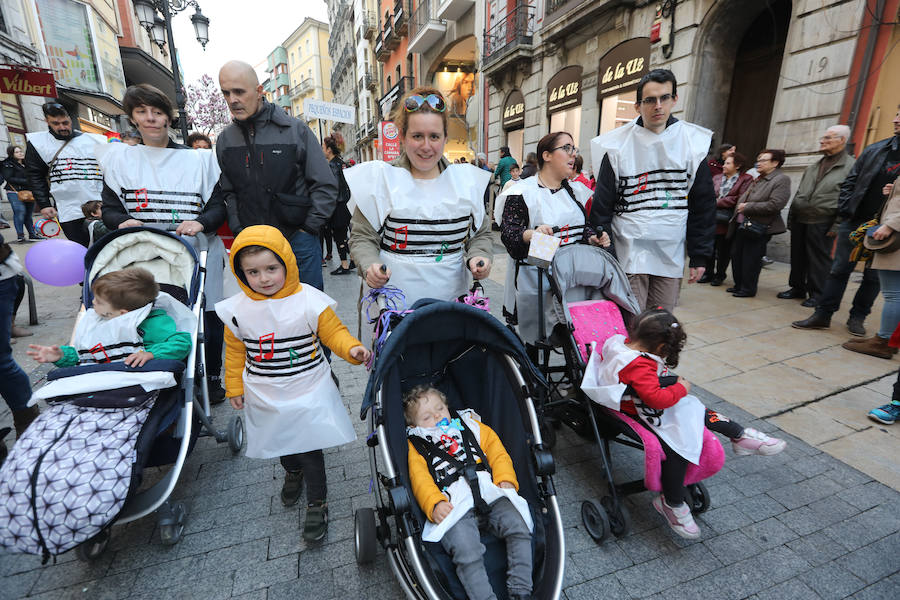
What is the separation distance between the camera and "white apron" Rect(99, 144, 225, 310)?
9.34 ft

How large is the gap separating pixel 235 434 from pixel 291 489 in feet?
2.31

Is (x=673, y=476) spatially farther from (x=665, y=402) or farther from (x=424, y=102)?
(x=424, y=102)

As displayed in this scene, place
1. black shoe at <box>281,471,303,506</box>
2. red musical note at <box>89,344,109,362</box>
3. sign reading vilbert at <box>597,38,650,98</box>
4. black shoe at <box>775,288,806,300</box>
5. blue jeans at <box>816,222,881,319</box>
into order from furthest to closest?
sign reading vilbert at <box>597,38,650,98</box>, black shoe at <box>775,288,806,300</box>, blue jeans at <box>816,222,881,319</box>, black shoe at <box>281,471,303,506</box>, red musical note at <box>89,344,109,362</box>

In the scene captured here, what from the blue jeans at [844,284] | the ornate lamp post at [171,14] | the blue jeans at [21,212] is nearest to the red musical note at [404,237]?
the blue jeans at [844,284]

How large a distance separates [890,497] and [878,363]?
2.20 meters

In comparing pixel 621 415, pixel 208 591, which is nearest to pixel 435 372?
pixel 621 415

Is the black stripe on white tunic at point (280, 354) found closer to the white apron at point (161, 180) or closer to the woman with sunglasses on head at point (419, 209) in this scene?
the woman with sunglasses on head at point (419, 209)

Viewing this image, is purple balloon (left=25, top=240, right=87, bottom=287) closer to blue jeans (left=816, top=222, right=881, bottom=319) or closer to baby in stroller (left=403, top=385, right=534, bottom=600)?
baby in stroller (left=403, top=385, right=534, bottom=600)

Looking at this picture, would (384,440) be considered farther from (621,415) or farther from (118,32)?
(118,32)

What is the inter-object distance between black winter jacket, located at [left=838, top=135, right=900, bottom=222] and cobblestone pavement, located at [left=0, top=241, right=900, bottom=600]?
320 cm

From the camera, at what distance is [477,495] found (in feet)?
5.87

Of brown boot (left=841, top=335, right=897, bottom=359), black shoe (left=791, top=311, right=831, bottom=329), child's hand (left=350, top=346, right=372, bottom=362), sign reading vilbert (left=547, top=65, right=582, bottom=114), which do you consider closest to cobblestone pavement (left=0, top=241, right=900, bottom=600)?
child's hand (left=350, top=346, right=372, bottom=362)

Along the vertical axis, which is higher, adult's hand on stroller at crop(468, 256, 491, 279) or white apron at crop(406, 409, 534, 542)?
adult's hand on stroller at crop(468, 256, 491, 279)

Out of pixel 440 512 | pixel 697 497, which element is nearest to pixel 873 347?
pixel 697 497
